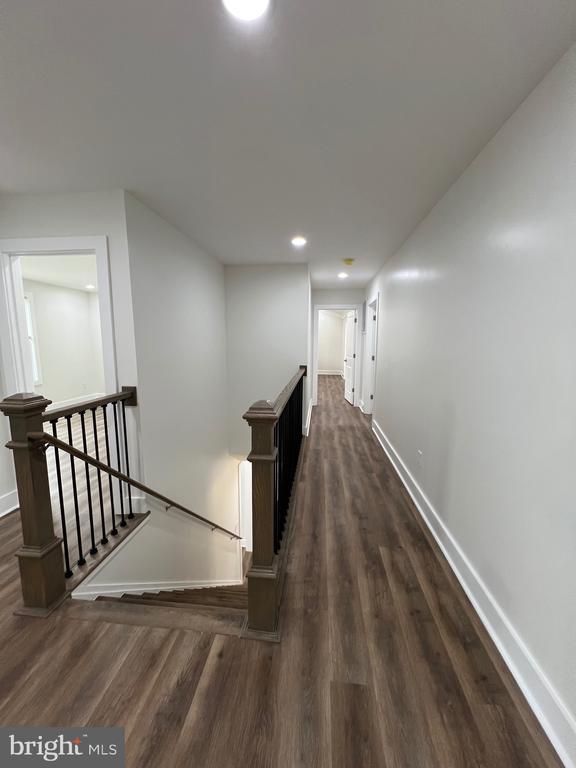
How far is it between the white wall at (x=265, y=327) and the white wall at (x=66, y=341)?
3855 mm

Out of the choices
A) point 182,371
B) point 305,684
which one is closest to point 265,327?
point 182,371

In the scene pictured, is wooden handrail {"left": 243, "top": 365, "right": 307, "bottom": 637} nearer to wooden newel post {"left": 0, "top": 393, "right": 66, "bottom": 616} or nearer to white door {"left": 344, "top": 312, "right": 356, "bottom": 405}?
wooden newel post {"left": 0, "top": 393, "right": 66, "bottom": 616}

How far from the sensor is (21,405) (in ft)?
Result: 4.62

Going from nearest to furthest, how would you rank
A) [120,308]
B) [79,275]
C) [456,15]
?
[456,15] < [120,308] < [79,275]

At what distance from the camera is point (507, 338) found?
144 centimetres

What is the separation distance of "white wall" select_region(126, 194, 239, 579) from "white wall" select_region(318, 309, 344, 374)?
7211mm

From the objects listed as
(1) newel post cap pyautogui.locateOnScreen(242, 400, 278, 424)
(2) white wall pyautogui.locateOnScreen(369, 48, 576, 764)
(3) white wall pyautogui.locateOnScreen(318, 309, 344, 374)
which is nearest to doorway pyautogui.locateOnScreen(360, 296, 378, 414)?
(2) white wall pyautogui.locateOnScreen(369, 48, 576, 764)

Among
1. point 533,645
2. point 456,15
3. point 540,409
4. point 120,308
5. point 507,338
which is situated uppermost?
point 456,15

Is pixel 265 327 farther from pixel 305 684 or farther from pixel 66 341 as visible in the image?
pixel 66 341

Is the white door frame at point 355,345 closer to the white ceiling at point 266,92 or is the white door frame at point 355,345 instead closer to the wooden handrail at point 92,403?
the white ceiling at point 266,92

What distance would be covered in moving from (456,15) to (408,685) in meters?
2.42

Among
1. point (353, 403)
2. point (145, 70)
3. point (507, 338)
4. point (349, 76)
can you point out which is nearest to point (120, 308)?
point (145, 70)

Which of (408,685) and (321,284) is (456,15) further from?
(321,284)

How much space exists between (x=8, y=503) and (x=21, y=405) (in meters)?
1.82
